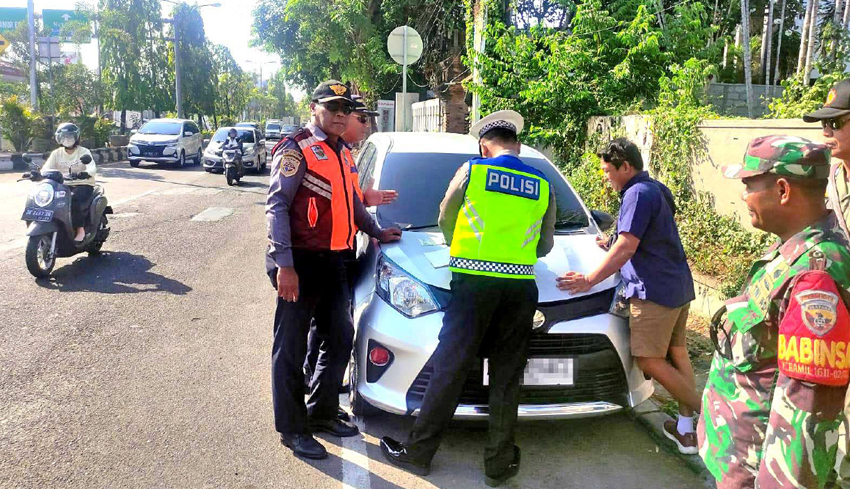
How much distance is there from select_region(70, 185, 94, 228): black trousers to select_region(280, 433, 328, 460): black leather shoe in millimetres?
5016

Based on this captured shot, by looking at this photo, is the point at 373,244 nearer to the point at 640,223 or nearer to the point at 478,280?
the point at 478,280

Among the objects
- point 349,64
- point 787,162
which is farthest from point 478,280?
point 349,64

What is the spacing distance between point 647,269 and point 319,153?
6.06ft

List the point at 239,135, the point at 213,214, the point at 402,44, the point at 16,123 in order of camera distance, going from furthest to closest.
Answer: the point at 16,123
the point at 239,135
the point at 213,214
the point at 402,44

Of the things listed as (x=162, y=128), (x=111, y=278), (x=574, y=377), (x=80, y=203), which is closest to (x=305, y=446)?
(x=574, y=377)

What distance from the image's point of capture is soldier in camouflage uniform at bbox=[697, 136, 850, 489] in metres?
1.55

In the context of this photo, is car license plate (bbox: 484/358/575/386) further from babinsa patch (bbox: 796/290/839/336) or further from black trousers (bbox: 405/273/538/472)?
babinsa patch (bbox: 796/290/839/336)

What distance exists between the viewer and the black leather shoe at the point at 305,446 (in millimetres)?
3383

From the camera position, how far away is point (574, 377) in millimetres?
3316

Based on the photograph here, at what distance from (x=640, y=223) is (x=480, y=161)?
927 millimetres

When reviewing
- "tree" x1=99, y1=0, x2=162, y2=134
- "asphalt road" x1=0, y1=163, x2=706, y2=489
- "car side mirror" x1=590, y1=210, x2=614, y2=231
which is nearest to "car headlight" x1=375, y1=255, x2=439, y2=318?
"asphalt road" x1=0, y1=163, x2=706, y2=489

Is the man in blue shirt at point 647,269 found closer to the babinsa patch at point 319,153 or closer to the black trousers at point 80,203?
the babinsa patch at point 319,153

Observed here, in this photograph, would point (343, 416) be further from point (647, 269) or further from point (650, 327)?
point (647, 269)

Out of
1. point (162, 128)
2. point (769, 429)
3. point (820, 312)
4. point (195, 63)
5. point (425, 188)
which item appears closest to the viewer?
point (820, 312)
